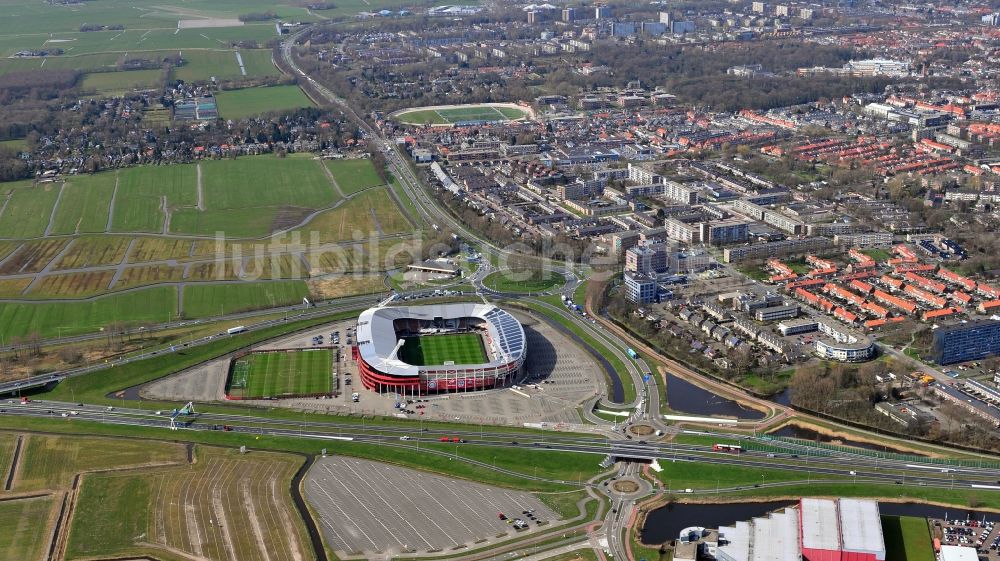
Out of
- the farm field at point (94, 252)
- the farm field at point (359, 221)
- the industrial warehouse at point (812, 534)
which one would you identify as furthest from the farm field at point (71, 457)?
the farm field at point (359, 221)

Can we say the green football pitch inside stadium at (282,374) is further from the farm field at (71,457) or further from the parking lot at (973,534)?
the parking lot at (973,534)

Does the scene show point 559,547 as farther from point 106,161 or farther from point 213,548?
point 106,161

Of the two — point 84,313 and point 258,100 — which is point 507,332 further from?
point 258,100

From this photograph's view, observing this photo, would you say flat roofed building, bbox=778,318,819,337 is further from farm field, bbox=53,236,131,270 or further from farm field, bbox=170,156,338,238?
farm field, bbox=53,236,131,270

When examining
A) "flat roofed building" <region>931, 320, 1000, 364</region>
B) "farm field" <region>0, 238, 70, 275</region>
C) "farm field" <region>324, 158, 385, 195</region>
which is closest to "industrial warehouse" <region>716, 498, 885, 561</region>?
"flat roofed building" <region>931, 320, 1000, 364</region>

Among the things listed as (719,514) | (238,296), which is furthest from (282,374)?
(719,514)

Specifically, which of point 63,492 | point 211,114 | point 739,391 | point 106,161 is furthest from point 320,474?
point 211,114
